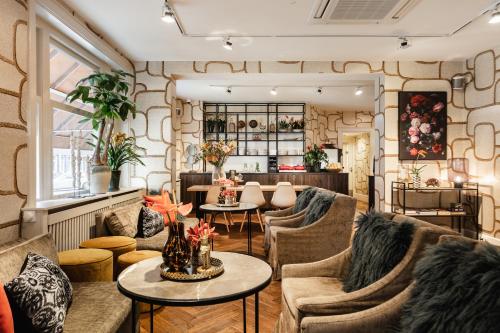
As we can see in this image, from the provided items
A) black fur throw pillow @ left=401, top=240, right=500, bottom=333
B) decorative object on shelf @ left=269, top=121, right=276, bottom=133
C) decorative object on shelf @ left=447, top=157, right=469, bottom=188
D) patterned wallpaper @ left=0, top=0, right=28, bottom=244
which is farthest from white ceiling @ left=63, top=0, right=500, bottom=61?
decorative object on shelf @ left=269, top=121, right=276, bottom=133

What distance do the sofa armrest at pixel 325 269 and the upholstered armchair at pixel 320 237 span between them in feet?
3.46

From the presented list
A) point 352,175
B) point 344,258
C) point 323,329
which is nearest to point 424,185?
point 344,258

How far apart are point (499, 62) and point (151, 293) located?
16.7 ft

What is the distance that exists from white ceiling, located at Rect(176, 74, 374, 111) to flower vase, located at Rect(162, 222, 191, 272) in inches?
156

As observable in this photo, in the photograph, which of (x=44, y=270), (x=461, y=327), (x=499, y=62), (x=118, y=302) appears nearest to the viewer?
(x=461, y=327)

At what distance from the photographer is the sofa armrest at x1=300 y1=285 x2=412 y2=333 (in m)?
1.40

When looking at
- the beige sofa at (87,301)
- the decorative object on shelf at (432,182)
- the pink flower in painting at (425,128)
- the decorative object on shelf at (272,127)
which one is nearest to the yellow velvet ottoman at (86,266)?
the beige sofa at (87,301)

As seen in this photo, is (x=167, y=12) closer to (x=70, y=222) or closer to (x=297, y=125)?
(x=70, y=222)

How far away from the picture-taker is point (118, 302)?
74.9 inches

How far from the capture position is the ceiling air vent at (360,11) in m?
3.29

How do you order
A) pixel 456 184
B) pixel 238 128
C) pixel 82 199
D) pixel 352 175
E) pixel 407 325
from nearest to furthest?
pixel 407 325
pixel 82 199
pixel 456 184
pixel 238 128
pixel 352 175

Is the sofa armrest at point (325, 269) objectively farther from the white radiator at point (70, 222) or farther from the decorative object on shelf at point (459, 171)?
the decorative object on shelf at point (459, 171)

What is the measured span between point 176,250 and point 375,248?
1.00m

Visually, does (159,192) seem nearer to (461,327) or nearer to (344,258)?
(344,258)
